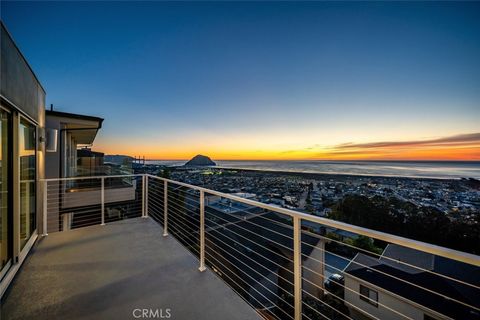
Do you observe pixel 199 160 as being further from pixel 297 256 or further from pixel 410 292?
pixel 297 256

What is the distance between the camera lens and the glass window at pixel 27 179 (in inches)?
107

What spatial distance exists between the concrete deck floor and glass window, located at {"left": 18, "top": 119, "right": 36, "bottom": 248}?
32 centimetres

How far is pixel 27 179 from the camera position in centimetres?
297

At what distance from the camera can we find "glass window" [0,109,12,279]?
2.19 meters

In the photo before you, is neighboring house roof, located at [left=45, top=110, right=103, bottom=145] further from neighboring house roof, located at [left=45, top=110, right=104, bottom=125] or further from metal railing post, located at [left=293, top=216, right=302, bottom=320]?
metal railing post, located at [left=293, top=216, right=302, bottom=320]

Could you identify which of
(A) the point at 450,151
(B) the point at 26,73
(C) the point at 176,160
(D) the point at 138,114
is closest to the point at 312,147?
(A) the point at 450,151

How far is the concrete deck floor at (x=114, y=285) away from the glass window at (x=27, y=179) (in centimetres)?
32

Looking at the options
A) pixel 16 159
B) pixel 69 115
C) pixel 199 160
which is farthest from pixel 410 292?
pixel 199 160

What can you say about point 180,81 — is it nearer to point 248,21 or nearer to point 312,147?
point 248,21

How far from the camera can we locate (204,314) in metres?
1.73

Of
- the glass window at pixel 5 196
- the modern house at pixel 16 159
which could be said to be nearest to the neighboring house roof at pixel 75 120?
the modern house at pixel 16 159

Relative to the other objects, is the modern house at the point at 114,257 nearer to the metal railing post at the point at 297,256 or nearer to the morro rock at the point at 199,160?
the metal railing post at the point at 297,256

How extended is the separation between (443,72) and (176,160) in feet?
54.5

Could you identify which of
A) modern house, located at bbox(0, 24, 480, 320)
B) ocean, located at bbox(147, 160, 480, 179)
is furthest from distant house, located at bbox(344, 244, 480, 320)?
modern house, located at bbox(0, 24, 480, 320)
